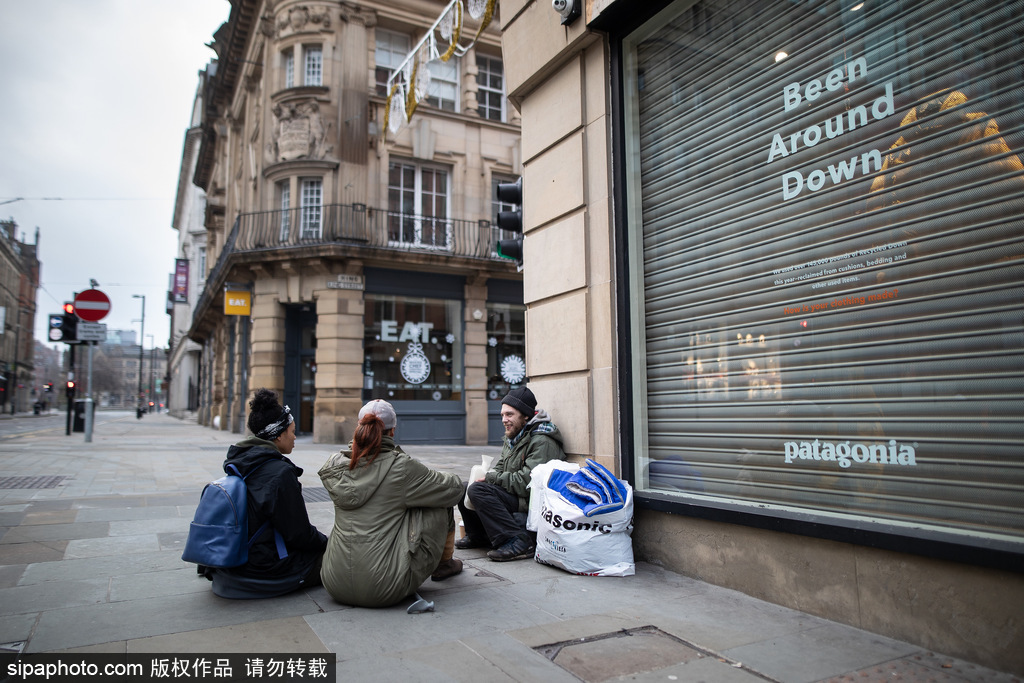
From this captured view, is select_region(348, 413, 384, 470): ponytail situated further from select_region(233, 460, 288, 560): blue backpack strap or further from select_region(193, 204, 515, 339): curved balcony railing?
select_region(193, 204, 515, 339): curved balcony railing

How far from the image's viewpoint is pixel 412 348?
59.5 ft

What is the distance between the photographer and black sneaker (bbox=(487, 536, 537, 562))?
4.93 m

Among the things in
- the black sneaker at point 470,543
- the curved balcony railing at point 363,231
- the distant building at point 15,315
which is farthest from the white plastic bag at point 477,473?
the distant building at point 15,315

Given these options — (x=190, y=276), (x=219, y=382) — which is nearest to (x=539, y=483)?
(x=219, y=382)

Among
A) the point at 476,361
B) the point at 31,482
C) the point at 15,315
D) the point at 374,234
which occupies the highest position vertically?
the point at 15,315

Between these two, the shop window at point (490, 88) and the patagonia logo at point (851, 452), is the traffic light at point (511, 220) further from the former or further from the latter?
the shop window at point (490, 88)

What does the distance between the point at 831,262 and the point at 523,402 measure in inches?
101

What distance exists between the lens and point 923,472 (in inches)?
130

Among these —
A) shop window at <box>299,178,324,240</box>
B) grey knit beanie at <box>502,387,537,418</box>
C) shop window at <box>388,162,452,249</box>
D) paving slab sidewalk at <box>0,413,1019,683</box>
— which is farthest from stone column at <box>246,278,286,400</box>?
grey knit beanie at <box>502,387,537,418</box>

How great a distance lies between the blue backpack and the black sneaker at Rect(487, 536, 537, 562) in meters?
1.84

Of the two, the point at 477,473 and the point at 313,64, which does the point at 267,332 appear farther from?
the point at 477,473

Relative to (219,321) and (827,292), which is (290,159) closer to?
(219,321)

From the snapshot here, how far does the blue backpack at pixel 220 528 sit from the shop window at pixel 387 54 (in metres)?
17.0

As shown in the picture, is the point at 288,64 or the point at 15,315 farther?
the point at 15,315
